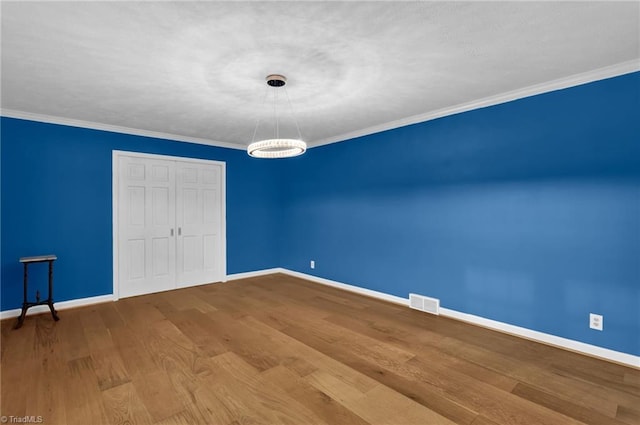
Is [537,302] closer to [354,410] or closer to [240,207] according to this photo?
[354,410]

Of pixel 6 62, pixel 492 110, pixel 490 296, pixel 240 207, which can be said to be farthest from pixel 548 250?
pixel 6 62

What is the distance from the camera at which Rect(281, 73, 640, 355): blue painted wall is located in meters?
2.69

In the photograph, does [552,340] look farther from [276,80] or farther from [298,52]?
[276,80]

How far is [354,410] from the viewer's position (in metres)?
2.04

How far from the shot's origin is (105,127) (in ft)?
14.5

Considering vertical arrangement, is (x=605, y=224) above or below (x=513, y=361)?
above

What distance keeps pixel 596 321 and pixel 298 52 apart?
11.6ft

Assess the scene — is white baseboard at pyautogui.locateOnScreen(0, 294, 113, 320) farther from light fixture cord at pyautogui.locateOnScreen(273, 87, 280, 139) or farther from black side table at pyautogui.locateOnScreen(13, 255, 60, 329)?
light fixture cord at pyautogui.locateOnScreen(273, 87, 280, 139)

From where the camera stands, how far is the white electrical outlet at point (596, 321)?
2.76 m

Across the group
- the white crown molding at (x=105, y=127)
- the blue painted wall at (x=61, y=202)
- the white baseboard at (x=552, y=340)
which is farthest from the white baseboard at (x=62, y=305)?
the white baseboard at (x=552, y=340)

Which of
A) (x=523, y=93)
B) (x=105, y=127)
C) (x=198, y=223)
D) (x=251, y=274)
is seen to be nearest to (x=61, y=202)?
(x=105, y=127)

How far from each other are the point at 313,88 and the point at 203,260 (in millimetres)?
3795

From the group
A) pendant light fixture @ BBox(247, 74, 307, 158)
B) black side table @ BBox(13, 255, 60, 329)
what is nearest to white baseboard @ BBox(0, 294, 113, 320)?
black side table @ BBox(13, 255, 60, 329)

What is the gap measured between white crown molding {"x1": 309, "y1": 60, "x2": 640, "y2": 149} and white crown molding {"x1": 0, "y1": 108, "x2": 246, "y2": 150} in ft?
9.18
